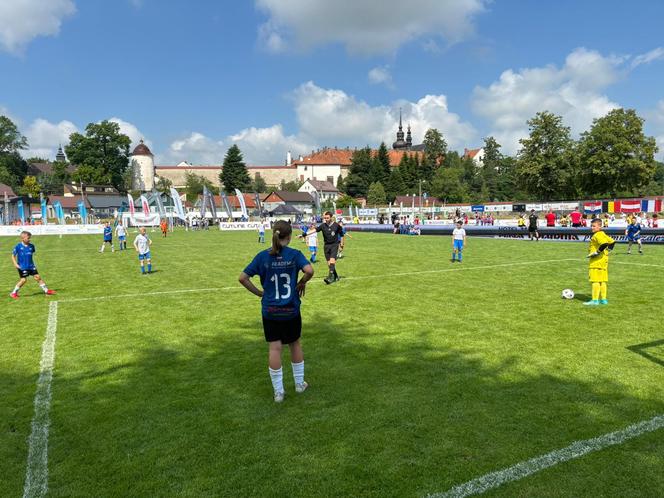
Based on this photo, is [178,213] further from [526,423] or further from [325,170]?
[325,170]

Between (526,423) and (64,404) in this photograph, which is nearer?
(526,423)

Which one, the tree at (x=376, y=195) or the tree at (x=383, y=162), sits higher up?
the tree at (x=383, y=162)

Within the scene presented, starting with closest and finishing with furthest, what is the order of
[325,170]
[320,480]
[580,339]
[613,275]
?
[320,480]
[580,339]
[613,275]
[325,170]

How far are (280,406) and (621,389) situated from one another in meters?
4.03

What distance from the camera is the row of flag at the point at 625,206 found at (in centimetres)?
4972

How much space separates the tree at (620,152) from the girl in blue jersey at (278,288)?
7204cm

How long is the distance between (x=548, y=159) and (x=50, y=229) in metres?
70.2

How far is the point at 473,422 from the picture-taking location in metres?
4.74

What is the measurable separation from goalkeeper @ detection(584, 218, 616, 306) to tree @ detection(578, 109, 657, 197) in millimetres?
64708

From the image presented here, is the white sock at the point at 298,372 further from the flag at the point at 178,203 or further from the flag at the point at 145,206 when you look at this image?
the flag at the point at 145,206

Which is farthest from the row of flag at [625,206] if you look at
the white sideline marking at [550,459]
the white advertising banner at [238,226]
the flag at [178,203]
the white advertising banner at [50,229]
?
the white advertising banner at [50,229]

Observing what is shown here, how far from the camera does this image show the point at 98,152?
365 ft

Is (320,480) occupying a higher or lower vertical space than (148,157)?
lower

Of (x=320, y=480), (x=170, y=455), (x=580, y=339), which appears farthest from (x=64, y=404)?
(x=580, y=339)
